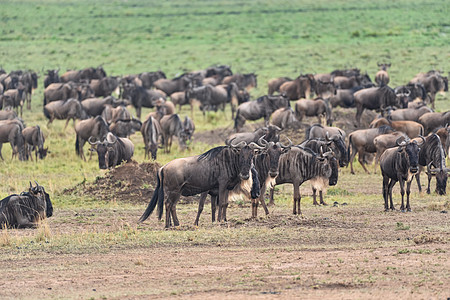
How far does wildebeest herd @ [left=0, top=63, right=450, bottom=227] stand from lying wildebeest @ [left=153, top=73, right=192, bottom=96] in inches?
1.8

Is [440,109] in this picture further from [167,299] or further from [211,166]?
[167,299]

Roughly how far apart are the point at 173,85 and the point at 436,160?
21110mm

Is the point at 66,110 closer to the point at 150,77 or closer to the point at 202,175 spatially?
the point at 150,77

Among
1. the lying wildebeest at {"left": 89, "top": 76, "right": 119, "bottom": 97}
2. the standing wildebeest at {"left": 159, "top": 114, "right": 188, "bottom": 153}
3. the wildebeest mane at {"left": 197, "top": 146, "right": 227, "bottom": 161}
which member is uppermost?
the wildebeest mane at {"left": 197, "top": 146, "right": 227, "bottom": 161}

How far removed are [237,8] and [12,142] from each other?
2095 inches

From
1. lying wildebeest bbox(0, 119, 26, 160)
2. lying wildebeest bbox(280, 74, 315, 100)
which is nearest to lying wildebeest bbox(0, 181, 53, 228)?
lying wildebeest bbox(0, 119, 26, 160)

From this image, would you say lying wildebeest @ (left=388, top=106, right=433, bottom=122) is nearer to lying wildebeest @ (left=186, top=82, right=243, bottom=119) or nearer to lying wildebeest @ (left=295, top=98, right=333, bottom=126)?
lying wildebeest @ (left=295, top=98, right=333, bottom=126)

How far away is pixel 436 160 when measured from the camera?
16016mm

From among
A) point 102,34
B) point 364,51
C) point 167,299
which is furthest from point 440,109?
point 102,34

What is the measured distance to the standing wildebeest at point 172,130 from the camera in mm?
23359

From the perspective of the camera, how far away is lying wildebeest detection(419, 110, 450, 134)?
72.0ft

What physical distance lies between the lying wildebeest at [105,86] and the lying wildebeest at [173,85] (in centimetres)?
224

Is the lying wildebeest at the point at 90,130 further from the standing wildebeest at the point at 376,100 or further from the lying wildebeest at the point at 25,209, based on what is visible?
the lying wildebeest at the point at 25,209

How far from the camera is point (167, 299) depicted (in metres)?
7.74
